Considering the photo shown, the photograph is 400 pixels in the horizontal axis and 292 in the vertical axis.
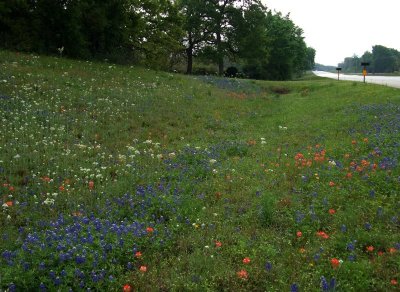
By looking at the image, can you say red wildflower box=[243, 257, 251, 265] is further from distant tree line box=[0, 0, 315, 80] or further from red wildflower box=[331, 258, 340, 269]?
distant tree line box=[0, 0, 315, 80]

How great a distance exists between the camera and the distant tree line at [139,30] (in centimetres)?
2347

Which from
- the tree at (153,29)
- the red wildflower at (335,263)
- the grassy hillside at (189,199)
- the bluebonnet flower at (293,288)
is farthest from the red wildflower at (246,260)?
the tree at (153,29)

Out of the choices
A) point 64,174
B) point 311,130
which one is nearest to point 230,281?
point 64,174

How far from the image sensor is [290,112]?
18859 mm

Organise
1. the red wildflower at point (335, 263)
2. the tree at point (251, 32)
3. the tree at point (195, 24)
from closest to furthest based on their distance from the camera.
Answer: the red wildflower at point (335, 263) < the tree at point (195, 24) < the tree at point (251, 32)

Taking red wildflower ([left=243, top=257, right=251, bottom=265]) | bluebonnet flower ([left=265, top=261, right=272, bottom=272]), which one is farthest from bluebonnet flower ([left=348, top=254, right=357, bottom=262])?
red wildflower ([left=243, top=257, right=251, bottom=265])

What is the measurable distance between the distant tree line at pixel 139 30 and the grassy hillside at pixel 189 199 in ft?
31.7

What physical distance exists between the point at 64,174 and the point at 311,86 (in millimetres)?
25896

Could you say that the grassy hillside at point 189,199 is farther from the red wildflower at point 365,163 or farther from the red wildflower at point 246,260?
the red wildflower at point 365,163

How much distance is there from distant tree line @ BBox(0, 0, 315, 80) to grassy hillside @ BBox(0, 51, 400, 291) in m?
9.67

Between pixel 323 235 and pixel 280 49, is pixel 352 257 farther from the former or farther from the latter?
pixel 280 49

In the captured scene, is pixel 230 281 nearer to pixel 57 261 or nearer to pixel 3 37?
pixel 57 261

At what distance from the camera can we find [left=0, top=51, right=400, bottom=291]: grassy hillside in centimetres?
512

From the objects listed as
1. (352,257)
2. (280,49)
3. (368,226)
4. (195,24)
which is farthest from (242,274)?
(280,49)
